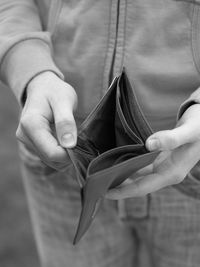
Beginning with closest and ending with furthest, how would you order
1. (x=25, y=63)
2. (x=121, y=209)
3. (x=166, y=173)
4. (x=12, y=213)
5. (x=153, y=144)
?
(x=153, y=144) < (x=166, y=173) < (x=25, y=63) < (x=121, y=209) < (x=12, y=213)

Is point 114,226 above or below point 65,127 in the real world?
below

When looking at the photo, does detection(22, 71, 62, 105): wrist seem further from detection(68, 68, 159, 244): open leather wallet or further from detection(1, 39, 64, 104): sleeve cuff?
detection(68, 68, 159, 244): open leather wallet

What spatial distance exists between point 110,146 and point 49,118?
0.36ft

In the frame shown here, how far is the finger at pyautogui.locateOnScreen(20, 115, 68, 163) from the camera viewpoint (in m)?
0.76

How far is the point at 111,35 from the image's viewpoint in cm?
91

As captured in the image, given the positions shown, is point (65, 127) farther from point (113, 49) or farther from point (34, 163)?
point (34, 163)

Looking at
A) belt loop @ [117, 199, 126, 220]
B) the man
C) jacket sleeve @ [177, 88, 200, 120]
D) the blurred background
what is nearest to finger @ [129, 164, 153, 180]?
the man

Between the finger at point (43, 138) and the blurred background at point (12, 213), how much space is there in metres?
1.08

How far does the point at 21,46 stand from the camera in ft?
3.12

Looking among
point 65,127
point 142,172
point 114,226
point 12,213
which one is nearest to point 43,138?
point 65,127

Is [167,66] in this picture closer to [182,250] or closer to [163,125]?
[163,125]

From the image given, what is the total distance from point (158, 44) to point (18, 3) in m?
0.30

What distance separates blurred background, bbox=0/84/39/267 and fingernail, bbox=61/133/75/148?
1155mm

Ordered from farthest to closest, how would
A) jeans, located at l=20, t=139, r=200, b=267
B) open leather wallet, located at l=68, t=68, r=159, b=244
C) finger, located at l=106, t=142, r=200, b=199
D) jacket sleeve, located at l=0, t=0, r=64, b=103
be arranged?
jeans, located at l=20, t=139, r=200, b=267 < jacket sleeve, located at l=0, t=0, r=64, b=103 < finger, located at l=106, t=142, r=200, b=199 < open leather wallet, located at l=68, t=68, r=159, b=244
